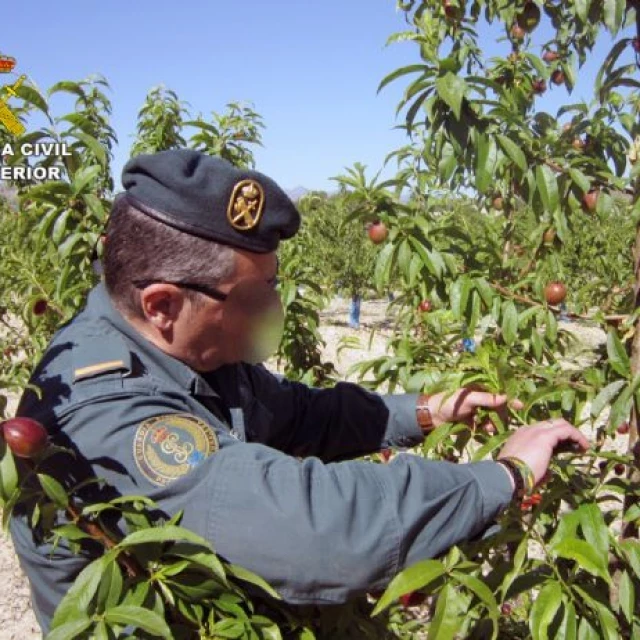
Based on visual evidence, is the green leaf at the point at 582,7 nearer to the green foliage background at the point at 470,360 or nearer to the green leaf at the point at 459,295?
the green foliage background at the point at 470,360

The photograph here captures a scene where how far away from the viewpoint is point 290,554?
43.3 inches

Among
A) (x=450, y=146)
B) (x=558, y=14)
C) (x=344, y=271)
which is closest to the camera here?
(x=450, y=146)

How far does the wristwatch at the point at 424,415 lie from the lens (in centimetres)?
185

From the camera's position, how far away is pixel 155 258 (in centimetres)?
145

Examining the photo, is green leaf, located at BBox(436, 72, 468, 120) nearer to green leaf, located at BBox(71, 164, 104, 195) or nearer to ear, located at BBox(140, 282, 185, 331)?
ear, located at BBox(140, 282, 185, 331)

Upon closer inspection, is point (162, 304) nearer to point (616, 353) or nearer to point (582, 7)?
point (616, 353)

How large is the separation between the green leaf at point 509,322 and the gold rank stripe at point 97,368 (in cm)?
100

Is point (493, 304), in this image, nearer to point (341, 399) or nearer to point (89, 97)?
point (341, 399)

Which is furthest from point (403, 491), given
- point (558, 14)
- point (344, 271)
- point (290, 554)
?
point (344, 271)

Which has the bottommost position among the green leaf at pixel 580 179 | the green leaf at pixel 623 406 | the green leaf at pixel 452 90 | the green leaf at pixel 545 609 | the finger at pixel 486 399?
the green leaf at pixel 545 609

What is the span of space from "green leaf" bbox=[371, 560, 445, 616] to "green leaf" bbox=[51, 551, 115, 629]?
0.41 m

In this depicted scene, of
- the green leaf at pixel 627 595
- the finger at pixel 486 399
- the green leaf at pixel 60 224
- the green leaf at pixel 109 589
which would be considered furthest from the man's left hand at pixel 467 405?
the green leaf at pixel 60 224

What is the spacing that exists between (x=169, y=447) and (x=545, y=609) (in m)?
0.71

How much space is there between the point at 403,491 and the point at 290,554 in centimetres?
21
